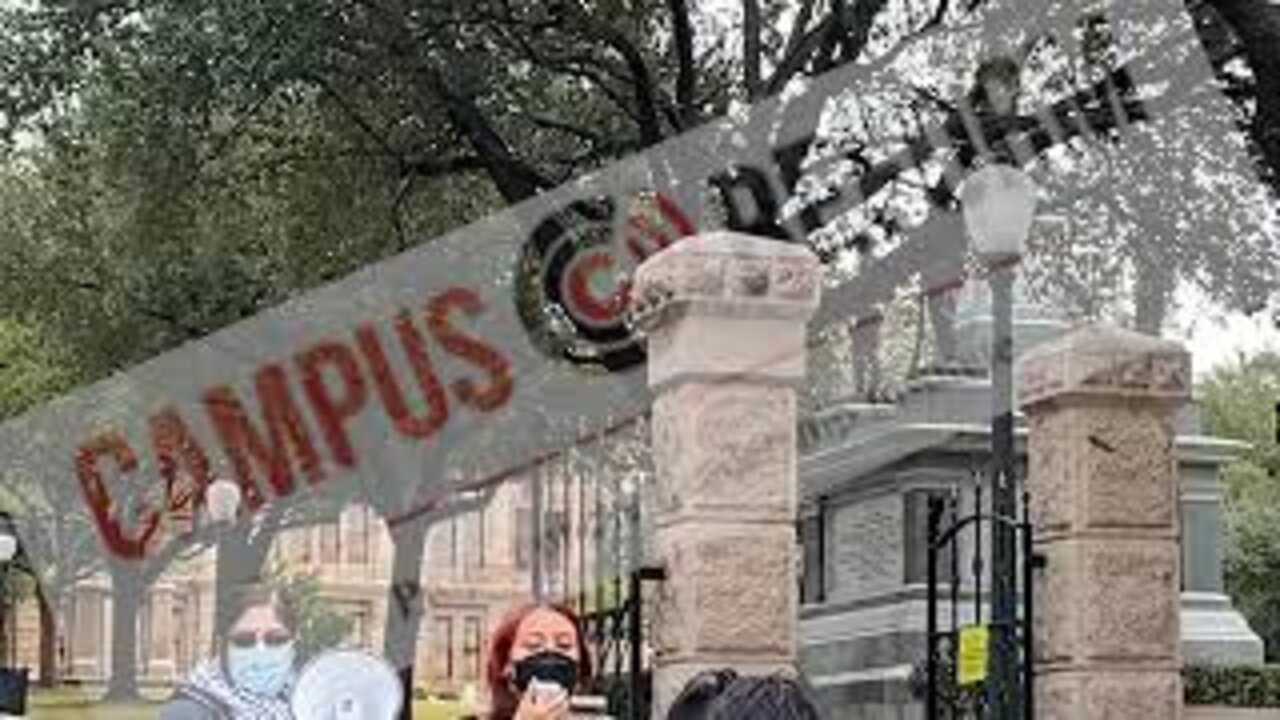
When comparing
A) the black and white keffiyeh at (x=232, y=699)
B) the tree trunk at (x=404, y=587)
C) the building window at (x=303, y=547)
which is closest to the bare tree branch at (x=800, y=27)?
the tree trunk at (x=404, y=587)

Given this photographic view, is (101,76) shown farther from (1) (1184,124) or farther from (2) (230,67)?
(1) (1184,124)

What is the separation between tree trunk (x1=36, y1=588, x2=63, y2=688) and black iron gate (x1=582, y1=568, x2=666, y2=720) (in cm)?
4465

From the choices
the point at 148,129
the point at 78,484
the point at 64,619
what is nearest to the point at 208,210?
the point at 148,129

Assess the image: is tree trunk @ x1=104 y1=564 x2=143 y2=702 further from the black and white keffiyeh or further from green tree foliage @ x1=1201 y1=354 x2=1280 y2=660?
the black and white keffiyeh

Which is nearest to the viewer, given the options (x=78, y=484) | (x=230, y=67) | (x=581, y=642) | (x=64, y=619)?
(x=581, y=642)

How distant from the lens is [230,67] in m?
18.2

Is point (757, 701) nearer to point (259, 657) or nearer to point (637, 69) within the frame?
point (259, 657)

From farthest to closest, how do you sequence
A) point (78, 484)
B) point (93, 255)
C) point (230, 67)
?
point (78, 484) → point (93, 255) → point (230, 67)

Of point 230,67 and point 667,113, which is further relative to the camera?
point 667,113

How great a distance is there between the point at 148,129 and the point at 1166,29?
9.15m

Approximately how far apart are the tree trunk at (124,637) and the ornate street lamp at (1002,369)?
37.7 metres

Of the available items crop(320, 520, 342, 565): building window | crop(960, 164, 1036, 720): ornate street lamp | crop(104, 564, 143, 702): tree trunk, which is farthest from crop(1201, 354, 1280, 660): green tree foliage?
crop(320, 520, 342, 565): building window

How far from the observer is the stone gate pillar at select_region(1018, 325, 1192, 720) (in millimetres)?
11750

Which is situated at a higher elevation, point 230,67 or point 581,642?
point 230,67
